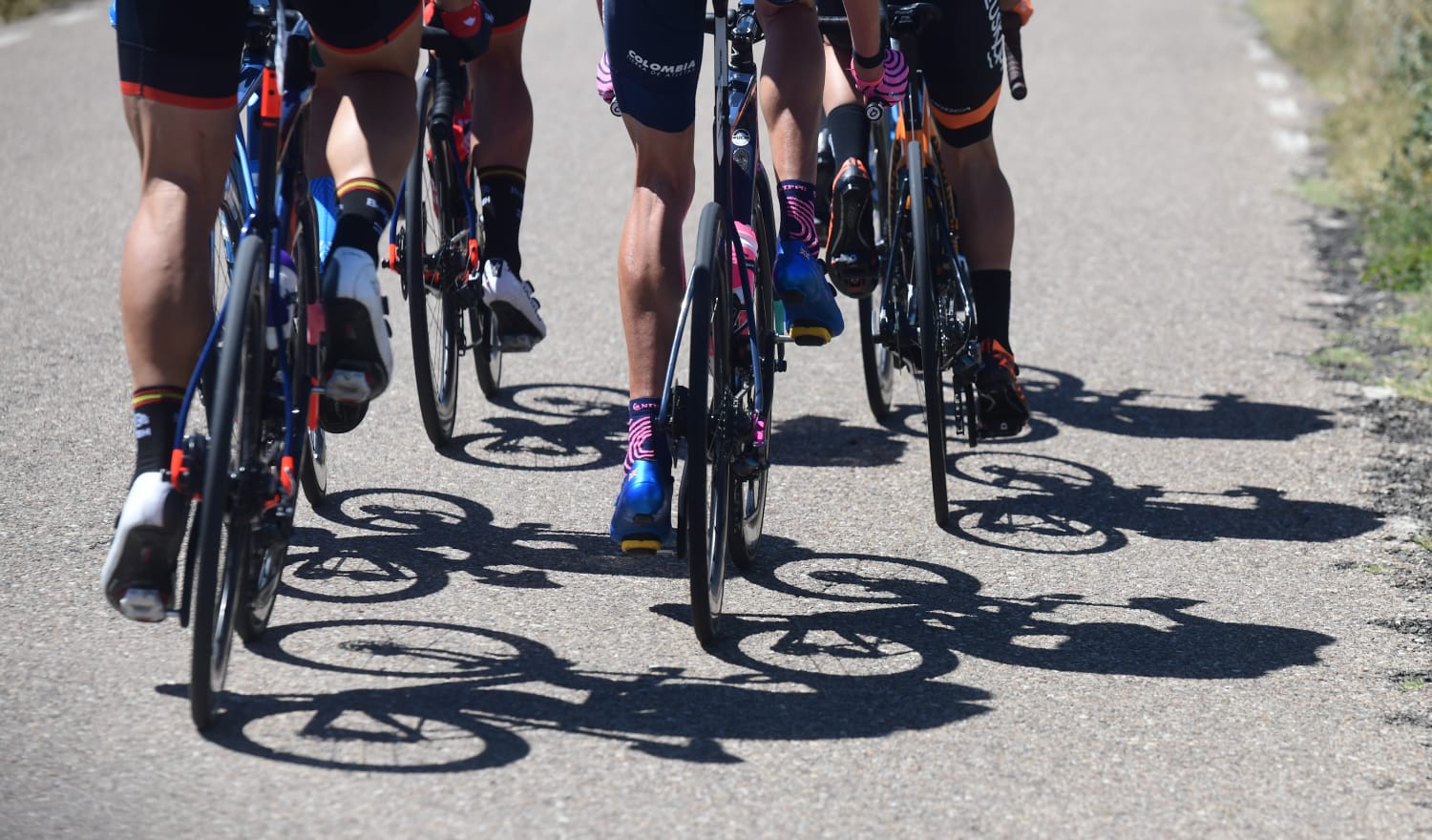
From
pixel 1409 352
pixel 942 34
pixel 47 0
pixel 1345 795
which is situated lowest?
pixel 1345 795

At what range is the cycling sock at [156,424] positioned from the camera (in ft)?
11.5

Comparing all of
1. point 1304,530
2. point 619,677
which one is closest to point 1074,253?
point 1304,530

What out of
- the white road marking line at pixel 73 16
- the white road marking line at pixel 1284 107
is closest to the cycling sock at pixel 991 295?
the white road marking line at pixel 1284 107

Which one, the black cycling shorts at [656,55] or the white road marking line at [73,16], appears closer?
the black cycling shorts at [656,55]

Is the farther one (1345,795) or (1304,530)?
(1304,530)

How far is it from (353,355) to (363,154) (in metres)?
0.53

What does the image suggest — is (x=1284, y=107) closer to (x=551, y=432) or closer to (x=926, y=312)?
(x=551, y=432)

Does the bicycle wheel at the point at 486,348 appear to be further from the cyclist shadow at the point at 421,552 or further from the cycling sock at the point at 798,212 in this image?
the cycling sock at the point at 798,212

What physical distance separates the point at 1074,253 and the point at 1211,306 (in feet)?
3.00

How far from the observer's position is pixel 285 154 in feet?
12.1

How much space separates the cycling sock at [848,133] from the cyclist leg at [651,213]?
4.53 feet

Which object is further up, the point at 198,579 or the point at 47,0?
the point at 47,0

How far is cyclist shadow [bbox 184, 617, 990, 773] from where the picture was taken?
3.56 metres

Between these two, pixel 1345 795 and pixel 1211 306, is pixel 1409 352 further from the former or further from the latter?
pixel 1345 795
